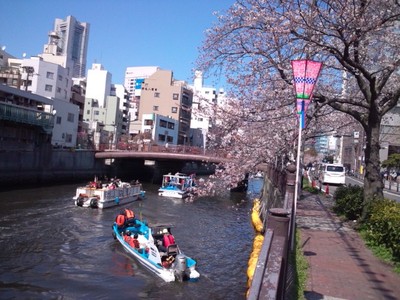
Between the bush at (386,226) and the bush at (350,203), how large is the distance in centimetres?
241

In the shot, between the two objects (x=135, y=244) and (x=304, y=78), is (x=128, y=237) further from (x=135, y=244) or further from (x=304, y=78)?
(x=304, y=78)

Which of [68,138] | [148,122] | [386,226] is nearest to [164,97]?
[148,122]

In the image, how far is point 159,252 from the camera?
45.9 ft

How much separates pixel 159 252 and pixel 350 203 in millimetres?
7107

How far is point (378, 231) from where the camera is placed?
1003 centimetres

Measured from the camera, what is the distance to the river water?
12148 millimetres

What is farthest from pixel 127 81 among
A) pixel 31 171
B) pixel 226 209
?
pixel 226 209

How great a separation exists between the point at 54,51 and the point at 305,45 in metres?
67.6

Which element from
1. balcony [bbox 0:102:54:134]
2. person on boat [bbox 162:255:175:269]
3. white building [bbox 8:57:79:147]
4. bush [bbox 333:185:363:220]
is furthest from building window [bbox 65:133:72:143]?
bush [bbox 333:185:363:220]

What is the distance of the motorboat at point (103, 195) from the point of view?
2606 centimetres

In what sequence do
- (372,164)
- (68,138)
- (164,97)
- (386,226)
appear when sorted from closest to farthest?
(386,226), (372,164), (68,138), (164,97)

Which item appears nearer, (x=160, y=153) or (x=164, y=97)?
(x=160, y=153)

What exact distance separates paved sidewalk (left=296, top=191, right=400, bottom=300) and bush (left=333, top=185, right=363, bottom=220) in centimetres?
149

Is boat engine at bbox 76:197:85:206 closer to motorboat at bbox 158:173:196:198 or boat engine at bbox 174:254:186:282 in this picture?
motorboat at bbox 158:173:196:198
